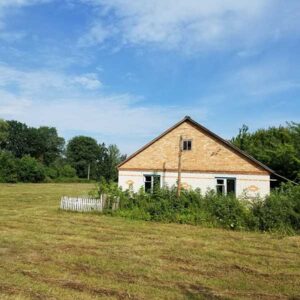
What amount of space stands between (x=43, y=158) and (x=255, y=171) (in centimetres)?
10156

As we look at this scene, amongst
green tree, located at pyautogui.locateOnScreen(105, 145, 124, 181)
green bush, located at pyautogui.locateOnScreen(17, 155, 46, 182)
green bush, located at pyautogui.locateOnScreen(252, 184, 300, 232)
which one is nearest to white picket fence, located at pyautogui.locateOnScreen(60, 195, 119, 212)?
green bush, located at pyautogui.locateOnScreen(252, 184, 300, 232)

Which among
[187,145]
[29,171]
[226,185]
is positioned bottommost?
[226,185]

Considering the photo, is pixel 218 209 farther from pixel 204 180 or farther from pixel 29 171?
pixel 29 171

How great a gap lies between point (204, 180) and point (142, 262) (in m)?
16.7

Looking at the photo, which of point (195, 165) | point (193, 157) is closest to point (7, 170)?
point (193, 157)

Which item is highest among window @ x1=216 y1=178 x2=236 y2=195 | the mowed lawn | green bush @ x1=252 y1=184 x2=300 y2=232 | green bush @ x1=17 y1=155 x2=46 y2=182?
green bush @ x1=17 y1=155 x2=46 y2=182

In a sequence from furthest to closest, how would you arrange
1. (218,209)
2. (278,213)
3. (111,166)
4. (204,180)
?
(111,166) < (204,180) < (218,209) < (278,213)

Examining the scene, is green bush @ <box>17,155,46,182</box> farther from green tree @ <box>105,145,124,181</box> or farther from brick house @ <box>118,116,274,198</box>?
brick house @ <box>118,116,274,198</box>

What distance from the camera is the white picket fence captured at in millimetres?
21312

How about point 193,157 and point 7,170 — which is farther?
point 7,170

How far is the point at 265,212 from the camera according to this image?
675 inches

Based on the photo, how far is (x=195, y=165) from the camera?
26.9 m

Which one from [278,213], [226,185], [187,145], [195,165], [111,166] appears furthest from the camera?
[111,166]

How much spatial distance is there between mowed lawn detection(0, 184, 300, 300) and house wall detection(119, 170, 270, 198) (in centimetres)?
915
